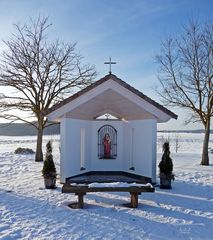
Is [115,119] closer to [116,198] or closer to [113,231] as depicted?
[116,198]

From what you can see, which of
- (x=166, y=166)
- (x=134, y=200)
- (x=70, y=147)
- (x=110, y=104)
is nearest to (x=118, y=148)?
(x=110, y=104)

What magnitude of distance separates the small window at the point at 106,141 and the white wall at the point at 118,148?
15 centimetres

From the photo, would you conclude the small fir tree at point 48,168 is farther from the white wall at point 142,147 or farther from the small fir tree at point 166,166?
the small fir tree at point 166,166

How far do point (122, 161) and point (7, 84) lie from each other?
10.1m

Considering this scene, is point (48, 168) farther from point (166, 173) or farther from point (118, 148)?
point (166, 173)

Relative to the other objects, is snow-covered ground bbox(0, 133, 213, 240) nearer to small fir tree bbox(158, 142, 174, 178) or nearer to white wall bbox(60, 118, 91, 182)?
small fir tree bbox(158, 142, 174, 178)

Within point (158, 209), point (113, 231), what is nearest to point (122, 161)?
point (158, 209)

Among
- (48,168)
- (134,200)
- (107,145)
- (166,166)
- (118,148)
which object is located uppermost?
(107,145)

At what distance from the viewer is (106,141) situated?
13.6m

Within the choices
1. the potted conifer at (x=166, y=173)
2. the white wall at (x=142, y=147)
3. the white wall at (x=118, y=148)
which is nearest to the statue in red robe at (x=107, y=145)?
the white wall at (x=118, y=148)

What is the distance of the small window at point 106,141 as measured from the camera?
13.7m

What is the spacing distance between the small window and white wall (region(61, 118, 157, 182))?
0.15 metres

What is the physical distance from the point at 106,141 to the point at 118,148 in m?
0.69

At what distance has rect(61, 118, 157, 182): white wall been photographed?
1137 cm
